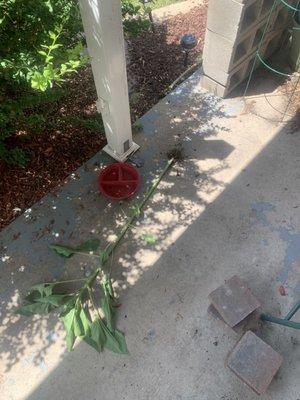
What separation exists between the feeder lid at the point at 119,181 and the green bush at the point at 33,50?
103 cm

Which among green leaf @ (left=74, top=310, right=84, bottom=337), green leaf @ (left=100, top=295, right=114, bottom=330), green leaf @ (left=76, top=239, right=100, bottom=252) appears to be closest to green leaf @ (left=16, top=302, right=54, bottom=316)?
green leaf @ (left=74, top=310, right=84, bottom=337)

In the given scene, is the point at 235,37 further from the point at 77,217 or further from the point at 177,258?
the point at 77,217

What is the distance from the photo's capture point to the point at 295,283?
12.1ft

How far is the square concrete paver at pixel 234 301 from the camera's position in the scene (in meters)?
3.35

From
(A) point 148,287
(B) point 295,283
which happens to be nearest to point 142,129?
(A) point 148,287

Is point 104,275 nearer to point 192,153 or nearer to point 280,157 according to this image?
point 192,153

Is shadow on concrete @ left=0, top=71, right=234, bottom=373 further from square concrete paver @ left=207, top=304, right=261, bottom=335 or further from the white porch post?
square concrete paver @ left=207, top=304, right=261, bottom=335

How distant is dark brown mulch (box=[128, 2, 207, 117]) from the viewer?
5215 mm

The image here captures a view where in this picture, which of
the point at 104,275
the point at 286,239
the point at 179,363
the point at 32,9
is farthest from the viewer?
the point at 286,239

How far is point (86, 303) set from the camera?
3.62m

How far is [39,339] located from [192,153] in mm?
2763

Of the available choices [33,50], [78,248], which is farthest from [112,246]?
[33,50]

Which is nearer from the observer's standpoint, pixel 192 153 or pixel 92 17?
pixel 92 17

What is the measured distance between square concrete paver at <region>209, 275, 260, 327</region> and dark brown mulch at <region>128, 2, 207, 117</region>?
8.85ft
